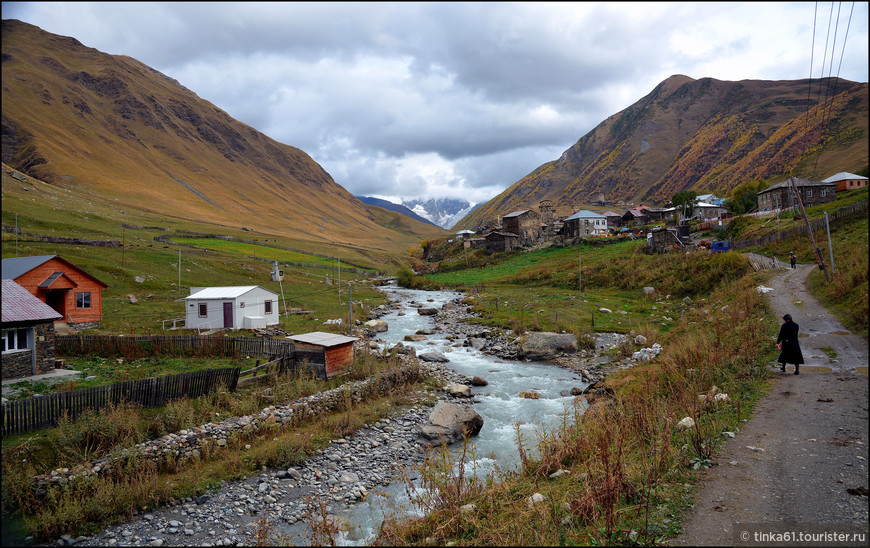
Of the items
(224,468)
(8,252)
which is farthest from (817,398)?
(8,252)

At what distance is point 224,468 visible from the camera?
15.1m

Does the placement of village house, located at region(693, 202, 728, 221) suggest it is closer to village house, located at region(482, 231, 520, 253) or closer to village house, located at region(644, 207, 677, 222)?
village house, located at region(644, 207, 677, 222)

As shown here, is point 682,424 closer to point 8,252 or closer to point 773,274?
point 773,274

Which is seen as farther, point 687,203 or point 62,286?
point 687,203

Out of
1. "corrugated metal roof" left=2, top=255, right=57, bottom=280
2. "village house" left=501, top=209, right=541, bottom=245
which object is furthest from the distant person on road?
"village house" left=501, top=209, right=541, bottom=245

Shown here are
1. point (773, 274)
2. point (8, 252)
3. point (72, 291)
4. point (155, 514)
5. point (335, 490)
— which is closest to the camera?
point (155, 514)

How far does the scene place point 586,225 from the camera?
89.4 meters

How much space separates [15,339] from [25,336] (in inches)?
14.3

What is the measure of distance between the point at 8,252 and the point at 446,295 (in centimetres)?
4667

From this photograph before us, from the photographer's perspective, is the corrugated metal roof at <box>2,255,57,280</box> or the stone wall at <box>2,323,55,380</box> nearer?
the stone wall at <box>2,323,55,380</box>

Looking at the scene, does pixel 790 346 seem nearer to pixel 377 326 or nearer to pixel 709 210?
pixel 377 326

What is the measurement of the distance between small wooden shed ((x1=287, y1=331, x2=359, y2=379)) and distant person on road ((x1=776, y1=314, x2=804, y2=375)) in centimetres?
1871

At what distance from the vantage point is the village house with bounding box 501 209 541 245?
97938mm

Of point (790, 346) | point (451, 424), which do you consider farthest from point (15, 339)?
point (790, 346)
